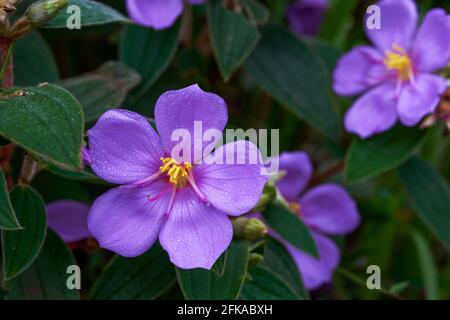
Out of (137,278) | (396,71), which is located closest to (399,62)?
(396,71)

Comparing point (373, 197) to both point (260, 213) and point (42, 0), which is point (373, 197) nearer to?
point (260, 213)

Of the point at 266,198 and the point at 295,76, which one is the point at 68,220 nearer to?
the point at 266,198

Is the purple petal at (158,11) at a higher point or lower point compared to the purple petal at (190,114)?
higher

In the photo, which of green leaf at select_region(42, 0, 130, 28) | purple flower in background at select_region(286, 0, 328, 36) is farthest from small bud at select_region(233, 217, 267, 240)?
purple flower in background at select_region(286, 0, 328, 36)

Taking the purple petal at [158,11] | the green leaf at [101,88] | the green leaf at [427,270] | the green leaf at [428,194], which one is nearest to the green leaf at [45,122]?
the green leaf at [101,88]

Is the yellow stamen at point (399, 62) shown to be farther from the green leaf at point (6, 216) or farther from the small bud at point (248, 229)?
the green leaf at point (6, 216)

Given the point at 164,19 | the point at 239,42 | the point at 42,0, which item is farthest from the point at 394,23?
the point at 42,0

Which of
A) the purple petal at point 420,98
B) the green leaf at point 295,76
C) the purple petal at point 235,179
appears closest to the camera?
the purple petal at point 235,179

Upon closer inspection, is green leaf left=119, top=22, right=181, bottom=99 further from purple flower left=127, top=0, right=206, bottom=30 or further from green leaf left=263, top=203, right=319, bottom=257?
green leaf left=263, top=203, right=319, bottom=257

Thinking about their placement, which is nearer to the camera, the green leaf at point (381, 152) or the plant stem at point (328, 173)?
the green leaf at point (381, 152)
